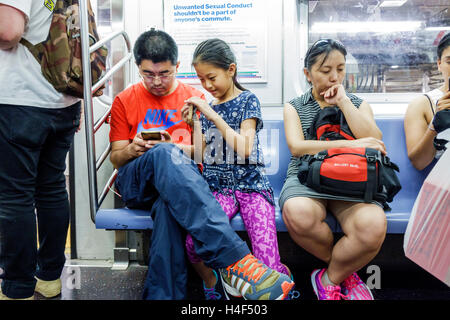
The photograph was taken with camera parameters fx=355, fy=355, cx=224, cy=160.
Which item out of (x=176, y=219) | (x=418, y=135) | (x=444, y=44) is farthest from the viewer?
(x=418, y=135)

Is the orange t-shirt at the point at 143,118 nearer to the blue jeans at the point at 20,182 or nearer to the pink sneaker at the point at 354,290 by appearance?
the blue jeans at the point at 20,182

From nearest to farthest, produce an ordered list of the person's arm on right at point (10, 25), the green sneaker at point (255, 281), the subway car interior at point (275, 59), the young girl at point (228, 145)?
the green sneaker at point (255, 281), the person's arm on right at point (10, 25), the young girl at point (228, 145), the subway car interior at point (275, 59)

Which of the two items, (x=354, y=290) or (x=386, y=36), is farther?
(x=386, y=36)

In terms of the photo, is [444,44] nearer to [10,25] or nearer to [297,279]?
[297,279]

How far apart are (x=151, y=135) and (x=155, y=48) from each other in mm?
459

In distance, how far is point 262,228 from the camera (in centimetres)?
154

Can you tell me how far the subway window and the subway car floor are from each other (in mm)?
1043

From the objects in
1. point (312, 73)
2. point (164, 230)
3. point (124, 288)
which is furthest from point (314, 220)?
point (124, 288)

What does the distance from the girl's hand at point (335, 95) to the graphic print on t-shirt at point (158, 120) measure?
2.53 feet

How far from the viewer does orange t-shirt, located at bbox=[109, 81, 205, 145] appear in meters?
1.88

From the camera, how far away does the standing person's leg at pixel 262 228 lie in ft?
4.96

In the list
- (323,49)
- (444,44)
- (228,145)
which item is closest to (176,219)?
(228,145)

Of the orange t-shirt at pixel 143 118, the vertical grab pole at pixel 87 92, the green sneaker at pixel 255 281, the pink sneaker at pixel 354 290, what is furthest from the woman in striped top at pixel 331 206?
the vertical grab pole at pixel 87 92
